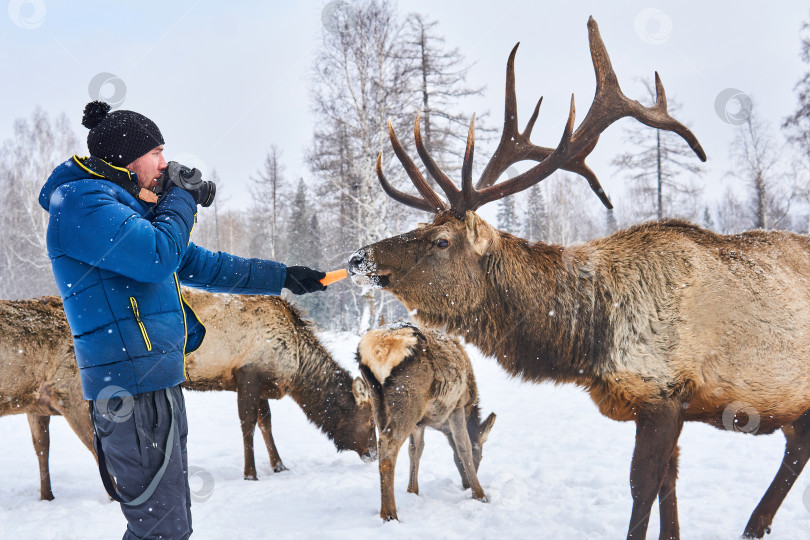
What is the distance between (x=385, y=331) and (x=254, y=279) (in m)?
2.10

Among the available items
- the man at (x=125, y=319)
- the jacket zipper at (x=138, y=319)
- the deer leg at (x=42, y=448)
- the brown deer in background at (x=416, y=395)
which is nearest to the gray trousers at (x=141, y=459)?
the man at (x=125, y=319)

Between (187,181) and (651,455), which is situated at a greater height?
(187,181)

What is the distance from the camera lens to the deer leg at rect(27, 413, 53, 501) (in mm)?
4820

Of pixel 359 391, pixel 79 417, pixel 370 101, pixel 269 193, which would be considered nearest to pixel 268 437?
pixel 359 391

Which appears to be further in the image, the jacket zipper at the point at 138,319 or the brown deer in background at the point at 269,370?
the brown deer in background at the point at 269,370

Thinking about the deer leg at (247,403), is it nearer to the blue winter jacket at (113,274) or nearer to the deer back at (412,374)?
the deer back at (412,374)

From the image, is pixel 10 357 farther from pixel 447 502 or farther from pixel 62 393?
pixel 447 502

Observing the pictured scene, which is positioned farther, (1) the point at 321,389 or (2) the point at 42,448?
(1) the point at 321,389

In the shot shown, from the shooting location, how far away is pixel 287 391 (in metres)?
6.25

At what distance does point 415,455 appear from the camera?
4957mm

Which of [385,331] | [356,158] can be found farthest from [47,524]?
[356,158]

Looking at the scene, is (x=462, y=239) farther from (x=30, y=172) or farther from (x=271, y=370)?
(x=30, y=172)

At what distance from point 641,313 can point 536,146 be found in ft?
5.24

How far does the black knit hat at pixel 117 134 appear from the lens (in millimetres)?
2137
